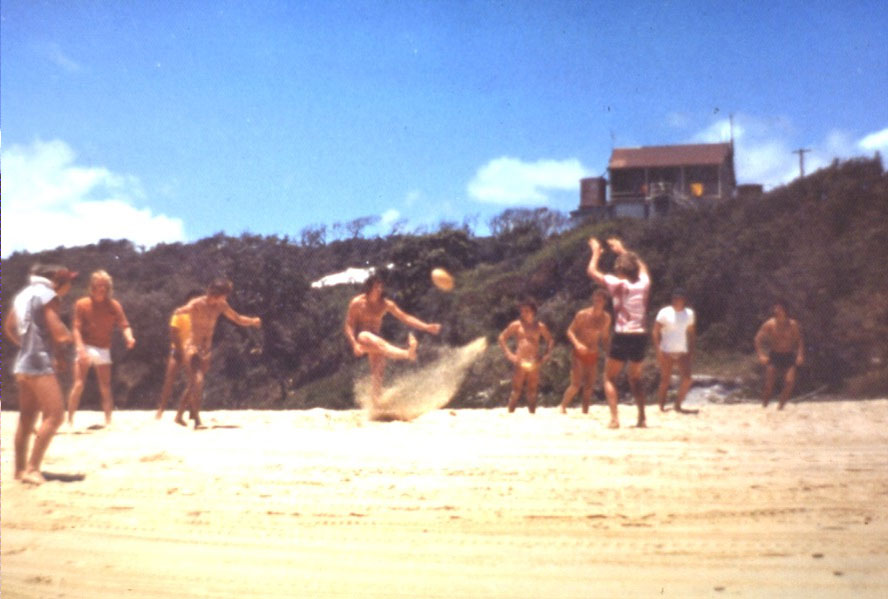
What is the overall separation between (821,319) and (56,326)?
10.7 meters

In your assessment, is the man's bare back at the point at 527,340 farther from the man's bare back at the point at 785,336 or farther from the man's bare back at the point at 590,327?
the man's bare back at the point at 785,336

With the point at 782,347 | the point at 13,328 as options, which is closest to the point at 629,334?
the point at 782,347

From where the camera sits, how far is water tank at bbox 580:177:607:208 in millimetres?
16844

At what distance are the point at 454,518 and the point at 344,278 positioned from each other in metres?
12.2

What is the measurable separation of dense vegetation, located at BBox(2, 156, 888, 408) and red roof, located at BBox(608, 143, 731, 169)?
171 cm

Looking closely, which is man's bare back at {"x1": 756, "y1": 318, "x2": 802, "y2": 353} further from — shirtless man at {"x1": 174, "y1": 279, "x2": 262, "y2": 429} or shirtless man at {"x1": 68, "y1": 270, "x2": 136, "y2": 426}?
shirtless man at {"x1": 68, "y1": 270, "x2": 136, "y2": 426}

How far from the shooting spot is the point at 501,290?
769 inches

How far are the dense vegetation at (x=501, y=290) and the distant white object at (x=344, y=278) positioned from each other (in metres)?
0.14

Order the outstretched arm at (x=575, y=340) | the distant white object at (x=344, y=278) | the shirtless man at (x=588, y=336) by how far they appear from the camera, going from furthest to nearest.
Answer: the distant white object at (x=344, y=278), the shirtless man at (x=588, y=336), the outstretched arm at (x=575, y=340)

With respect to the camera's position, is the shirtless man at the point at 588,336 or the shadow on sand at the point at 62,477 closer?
the shadow on sand at the point at 62,477

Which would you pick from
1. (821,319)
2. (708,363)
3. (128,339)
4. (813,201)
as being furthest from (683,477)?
(708,363)

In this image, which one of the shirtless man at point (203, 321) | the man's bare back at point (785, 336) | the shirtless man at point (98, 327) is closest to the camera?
the shirtless man at point (98, 327)

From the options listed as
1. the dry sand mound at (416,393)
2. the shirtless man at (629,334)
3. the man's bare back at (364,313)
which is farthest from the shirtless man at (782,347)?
the man's bare back at (364,313)

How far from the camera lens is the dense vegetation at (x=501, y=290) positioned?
11.8 metres
